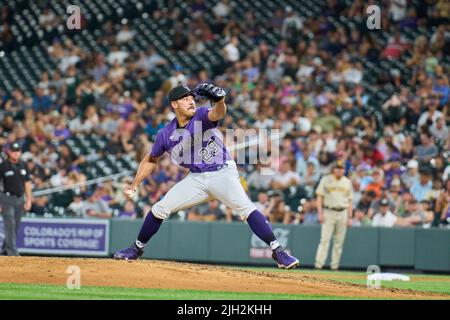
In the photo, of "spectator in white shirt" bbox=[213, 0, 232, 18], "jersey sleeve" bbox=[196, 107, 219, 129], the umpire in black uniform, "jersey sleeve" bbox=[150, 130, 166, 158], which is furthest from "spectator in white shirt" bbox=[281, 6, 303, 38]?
"jersey sleeve" bbox=[196, 107, 219, 129]

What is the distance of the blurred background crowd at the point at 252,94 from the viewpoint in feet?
59.4

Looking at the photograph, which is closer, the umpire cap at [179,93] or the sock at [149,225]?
the umpire cap at [179,93]

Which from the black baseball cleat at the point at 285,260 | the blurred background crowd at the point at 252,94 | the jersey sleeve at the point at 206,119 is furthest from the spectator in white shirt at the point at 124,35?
the black baseball cleat at the point at 285,260

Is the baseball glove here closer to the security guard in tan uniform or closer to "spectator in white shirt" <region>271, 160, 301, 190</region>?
the security guard in tan uniform

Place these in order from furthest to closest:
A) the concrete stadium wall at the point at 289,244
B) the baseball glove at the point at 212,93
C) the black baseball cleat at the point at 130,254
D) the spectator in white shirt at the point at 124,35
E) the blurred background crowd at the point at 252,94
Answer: the spectator in white shirt at the point at 124,35, the blurred background crowd at the point at 252,94, the concrete stadium wall at the point at 289,244, the black baseball cleat at the point at 130,254, the baseball glove at the point at 212,93

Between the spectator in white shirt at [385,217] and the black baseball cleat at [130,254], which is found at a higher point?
the spectator in white shirt at [385,217]

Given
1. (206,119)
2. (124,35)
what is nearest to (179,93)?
(206,119)

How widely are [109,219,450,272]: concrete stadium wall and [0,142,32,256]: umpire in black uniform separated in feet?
8.55

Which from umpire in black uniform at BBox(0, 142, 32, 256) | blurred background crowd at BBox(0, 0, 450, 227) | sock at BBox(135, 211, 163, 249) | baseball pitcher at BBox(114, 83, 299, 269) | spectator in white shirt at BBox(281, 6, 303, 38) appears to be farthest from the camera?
spectator in white shirt at BBox(281, 6, 303, 38)

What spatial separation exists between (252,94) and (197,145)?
11360 mm

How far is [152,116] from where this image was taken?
21.4 meters

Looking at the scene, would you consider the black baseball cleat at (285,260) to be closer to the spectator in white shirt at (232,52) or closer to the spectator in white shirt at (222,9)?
the spectator in white shirt at (232,52)

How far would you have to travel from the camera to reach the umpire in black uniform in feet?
52.4

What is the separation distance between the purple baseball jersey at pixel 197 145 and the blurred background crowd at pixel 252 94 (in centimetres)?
753
